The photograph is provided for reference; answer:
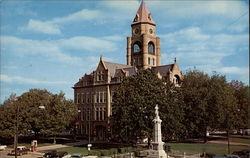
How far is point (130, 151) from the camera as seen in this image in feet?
137

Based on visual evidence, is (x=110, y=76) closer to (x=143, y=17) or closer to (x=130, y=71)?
(x=130, y=71)

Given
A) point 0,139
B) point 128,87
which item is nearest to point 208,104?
point 128,87

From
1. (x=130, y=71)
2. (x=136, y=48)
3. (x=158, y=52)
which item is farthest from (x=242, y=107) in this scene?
(x=136, y=48)

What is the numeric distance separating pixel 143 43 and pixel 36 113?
30093mm

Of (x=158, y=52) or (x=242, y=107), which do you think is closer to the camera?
(x=242, y=107)

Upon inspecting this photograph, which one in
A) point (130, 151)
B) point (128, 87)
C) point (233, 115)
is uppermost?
point (128, 87)

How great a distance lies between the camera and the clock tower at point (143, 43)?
75000mm

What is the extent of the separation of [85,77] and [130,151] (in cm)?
3441

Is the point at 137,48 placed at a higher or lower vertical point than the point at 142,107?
higher

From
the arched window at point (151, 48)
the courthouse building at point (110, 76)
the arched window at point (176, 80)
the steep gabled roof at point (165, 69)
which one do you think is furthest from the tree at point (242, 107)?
the arched window at point (151, 48)

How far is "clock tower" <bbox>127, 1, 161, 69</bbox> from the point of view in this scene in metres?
75.0

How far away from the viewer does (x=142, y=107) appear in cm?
4512

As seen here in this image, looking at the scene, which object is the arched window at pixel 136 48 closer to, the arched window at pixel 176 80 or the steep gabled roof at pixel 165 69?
the steep gabled roof at pixel 165 69

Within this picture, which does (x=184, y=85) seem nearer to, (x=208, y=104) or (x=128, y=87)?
(x=208, y=104)
